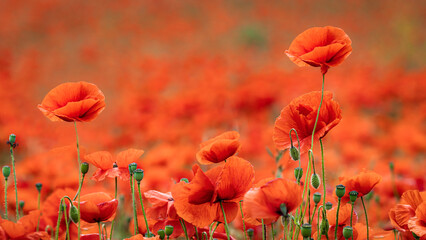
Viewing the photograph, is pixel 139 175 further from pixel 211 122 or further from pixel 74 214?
pixel 211 122

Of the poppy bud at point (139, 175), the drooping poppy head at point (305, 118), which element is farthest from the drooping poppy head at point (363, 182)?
the poppy bud at point (139, 175)

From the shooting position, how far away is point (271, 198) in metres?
0.58

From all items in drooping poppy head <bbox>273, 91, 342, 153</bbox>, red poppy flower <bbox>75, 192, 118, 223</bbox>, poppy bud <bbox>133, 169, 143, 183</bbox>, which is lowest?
red poppy flower <bbox>75, 192, 118, 223</bbox>

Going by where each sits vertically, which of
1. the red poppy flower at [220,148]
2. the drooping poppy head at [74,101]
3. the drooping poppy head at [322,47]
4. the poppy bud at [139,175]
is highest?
the drooping poppy head at [322,47]

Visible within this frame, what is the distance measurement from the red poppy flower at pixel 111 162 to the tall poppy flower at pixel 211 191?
14cm

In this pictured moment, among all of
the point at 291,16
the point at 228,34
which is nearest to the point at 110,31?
the point at 228,34

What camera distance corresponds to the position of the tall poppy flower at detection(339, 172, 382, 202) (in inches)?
28.9

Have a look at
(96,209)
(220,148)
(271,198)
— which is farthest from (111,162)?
(271,198)

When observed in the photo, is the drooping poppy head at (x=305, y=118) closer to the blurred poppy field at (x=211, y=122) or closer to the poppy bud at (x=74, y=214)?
the blurred poppy field at (x=211, y=122)

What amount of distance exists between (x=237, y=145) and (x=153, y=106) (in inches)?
97.4

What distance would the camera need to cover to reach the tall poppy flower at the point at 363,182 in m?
0.73

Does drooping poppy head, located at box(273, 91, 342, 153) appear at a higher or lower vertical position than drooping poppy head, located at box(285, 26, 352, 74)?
lower

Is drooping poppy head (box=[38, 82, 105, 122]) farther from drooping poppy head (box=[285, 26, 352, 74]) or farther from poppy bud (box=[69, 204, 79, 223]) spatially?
drooping poppy head (box=[285, 26, 352, 74])

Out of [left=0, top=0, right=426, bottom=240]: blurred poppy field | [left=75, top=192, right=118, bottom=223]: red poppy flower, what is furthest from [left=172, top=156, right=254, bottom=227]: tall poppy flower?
[left=75, top=192, right=118, bottom=223]: red poppy flower
